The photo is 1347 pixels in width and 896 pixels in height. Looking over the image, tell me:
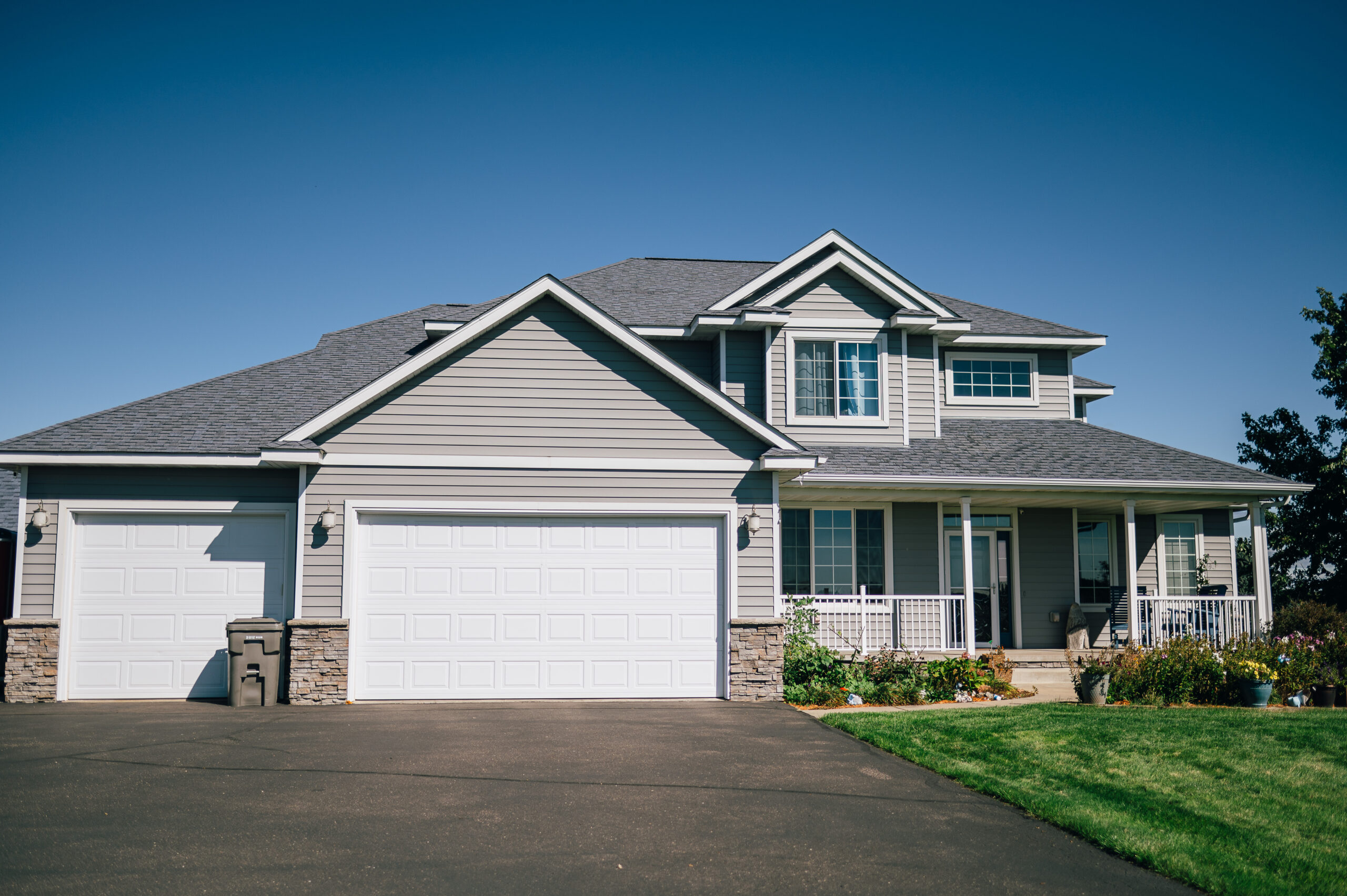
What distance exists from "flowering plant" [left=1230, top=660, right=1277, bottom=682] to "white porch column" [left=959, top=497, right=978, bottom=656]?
3.44m

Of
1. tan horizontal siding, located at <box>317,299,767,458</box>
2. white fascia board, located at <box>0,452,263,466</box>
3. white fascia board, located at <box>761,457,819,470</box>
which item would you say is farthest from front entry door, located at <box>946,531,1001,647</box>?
white fascia board, located at <box>0,452,263,466</box>

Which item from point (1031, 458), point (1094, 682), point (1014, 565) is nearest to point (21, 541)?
point (1094, 682)

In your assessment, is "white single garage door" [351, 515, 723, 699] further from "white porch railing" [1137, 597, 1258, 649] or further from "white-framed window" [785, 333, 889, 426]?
"white porch railing" [1137, 597, 1258, 649]

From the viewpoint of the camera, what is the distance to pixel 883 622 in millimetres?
14477

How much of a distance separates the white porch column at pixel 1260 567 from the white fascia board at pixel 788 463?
8183 mm

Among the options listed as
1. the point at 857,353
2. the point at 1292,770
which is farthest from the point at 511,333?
the point at 1292,770

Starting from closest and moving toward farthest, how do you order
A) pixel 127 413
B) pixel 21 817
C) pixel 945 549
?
pixel 21 817, pixel 127 413, pixel 945 549

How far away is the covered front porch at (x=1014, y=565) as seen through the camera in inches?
577

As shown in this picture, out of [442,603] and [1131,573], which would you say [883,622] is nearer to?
[1131,573]

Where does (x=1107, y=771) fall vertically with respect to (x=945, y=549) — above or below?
below

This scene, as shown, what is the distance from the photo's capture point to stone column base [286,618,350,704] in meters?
11.3

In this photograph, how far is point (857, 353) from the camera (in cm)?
1639

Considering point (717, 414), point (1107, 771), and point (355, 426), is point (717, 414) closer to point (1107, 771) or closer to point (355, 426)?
point (355, 426)

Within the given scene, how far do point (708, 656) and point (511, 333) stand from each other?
4.83 meters
